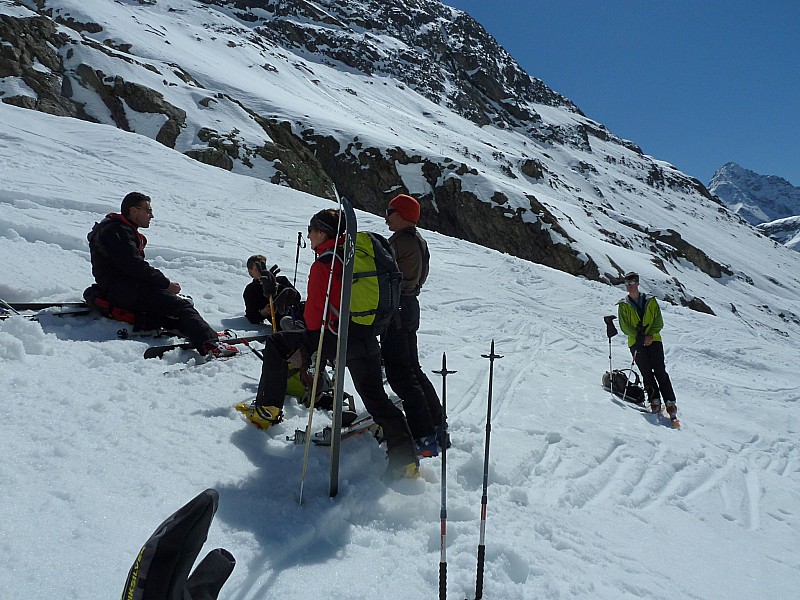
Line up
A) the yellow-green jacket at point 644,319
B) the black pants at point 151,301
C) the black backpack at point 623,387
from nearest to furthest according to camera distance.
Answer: the black pants at point 151,301, the yellow-green jacket at point 644,319, the black backpack at point 623,387

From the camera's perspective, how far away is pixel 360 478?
363cm

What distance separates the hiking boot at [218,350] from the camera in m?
5.30

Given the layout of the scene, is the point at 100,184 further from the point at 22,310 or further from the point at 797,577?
the point at 797,577

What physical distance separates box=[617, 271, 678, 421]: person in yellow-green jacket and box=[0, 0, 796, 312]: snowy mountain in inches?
1136

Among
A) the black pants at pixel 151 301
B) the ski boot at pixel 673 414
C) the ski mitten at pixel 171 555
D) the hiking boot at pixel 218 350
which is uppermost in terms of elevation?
the ski mitten at pixel 171 555

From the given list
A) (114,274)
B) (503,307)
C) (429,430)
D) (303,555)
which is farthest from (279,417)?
(503,307)

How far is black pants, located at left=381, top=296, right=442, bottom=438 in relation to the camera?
3.98 m

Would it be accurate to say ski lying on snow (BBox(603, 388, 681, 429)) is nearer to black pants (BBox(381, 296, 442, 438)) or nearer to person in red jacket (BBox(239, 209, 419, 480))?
black pants (BBox(381, 296, 442, 438))

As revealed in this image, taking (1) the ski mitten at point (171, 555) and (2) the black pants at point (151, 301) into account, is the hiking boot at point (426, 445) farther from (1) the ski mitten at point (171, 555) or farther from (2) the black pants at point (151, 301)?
(2) the black pants at point (151, 301)

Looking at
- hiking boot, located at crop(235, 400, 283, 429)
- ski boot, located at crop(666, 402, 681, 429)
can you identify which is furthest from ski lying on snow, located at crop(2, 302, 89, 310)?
ski boot, located at crop(666, 402, 681, 429)

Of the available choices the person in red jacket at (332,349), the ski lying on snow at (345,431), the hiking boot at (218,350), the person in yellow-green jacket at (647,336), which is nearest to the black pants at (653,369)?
the person in yellow-green jacket at (647,336)

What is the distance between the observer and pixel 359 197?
44.1 metres

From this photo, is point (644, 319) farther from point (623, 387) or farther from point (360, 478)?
point (360, 478)

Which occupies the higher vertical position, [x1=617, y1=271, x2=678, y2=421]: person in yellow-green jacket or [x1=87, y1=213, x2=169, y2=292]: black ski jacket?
[x1=617, y1=271, x2=678, y2=421]: person in yellow-green jacket
